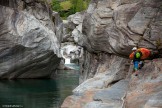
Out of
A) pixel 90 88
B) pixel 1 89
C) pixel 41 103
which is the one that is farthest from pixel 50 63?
pixel 90 88

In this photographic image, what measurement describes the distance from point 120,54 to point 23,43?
91.0 feet

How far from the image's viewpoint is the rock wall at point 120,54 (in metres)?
18.0

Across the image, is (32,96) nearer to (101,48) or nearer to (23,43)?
(101,48)

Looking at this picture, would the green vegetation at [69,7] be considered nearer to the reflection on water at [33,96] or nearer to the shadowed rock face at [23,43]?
the shadowed rock face at [23,43]

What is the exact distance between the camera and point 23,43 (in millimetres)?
51938

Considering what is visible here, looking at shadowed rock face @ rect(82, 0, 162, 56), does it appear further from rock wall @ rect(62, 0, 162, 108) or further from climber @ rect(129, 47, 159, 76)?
climber @ rect(129, 47, 159, 76)

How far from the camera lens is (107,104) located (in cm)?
1908

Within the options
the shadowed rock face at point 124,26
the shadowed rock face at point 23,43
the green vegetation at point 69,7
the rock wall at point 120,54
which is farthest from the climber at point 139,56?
the green vegetation at point 69,7

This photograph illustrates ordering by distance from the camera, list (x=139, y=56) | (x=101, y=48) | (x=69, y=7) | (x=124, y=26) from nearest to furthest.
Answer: (x=139, y=56) → (x=124, y=26) → (x=101, y=48) → (x=69, y=7)

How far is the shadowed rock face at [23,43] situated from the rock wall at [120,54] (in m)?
19.1

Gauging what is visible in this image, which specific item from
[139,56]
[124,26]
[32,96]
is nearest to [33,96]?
[32,96]

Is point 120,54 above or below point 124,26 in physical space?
below

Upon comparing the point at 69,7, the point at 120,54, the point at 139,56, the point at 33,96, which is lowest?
the point at 69,7

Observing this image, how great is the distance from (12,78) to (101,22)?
29186 millimetres
